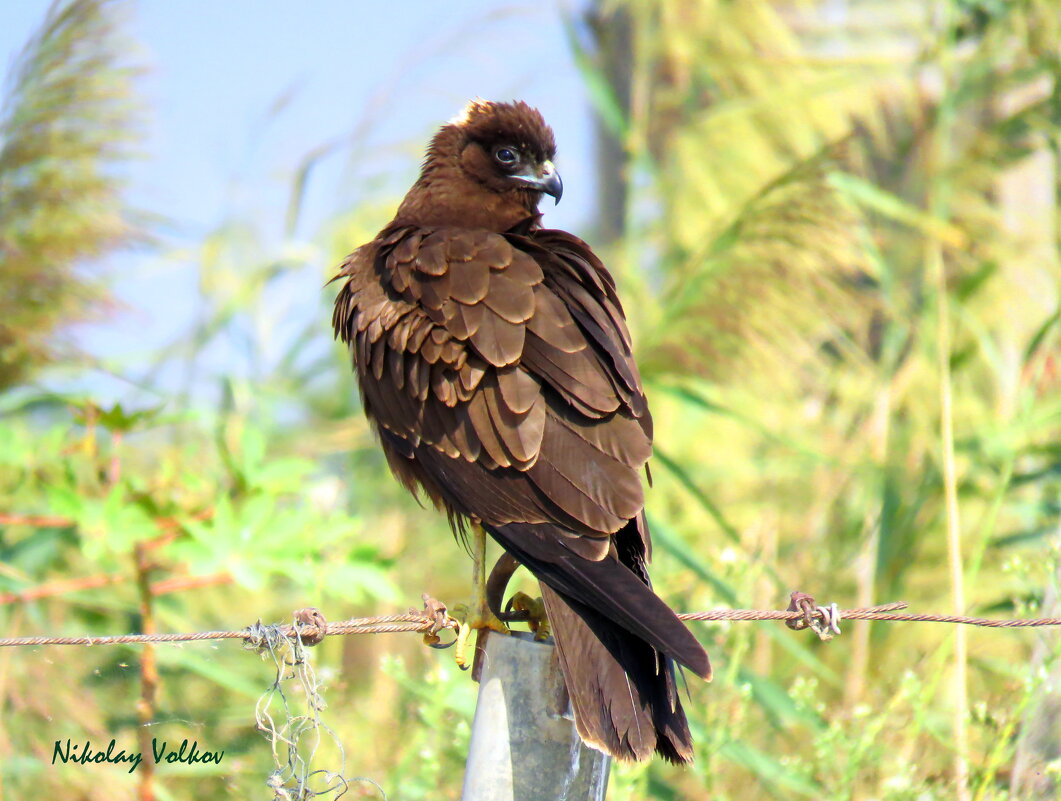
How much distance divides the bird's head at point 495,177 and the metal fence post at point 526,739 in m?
1.67

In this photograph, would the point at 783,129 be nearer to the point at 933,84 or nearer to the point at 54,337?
the point at 933,84

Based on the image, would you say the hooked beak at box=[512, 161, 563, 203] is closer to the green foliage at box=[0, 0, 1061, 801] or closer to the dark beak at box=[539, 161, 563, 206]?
the dark beak at box=[539, 161, 563, 206]

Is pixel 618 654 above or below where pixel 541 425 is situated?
below

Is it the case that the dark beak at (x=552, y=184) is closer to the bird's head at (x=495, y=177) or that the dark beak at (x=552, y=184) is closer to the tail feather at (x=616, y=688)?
the bird's head at (x=495, y=177)

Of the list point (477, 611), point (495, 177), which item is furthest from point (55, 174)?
point (477, 611)

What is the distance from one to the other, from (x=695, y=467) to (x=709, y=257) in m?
1.11

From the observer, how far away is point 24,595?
289 centimetres

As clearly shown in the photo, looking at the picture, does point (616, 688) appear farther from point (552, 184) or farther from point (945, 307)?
point (945, 307)

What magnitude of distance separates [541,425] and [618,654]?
55cm

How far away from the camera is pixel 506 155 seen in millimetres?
3293

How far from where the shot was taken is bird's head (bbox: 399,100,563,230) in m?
3.24

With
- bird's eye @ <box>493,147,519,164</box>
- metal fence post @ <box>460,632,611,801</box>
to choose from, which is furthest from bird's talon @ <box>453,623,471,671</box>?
bird's eye @ <box>493,147,519,164</box>

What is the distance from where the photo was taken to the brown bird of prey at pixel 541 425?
6.17 ft

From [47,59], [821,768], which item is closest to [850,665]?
[821,768]
